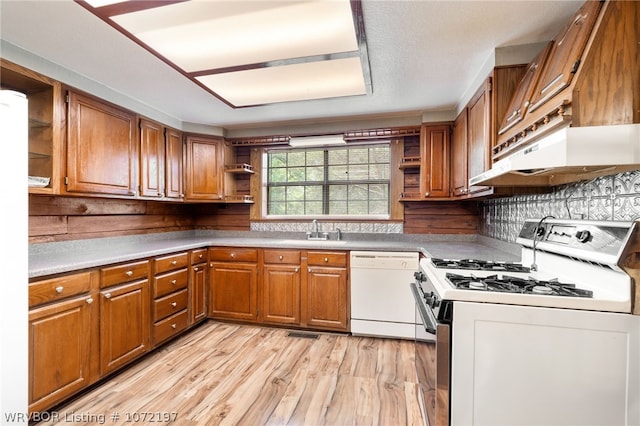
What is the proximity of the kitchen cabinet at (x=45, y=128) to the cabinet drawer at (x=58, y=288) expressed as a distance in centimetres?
65

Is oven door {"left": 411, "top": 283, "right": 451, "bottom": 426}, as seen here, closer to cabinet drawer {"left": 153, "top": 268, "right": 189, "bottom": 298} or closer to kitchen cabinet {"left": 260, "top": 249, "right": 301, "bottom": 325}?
kitchen cabinet {"left": 260, "top": 249, "right": 301, "bottom": 325}

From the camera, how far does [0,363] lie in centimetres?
135

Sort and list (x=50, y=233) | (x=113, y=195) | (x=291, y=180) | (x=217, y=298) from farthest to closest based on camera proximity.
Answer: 1. (x=291, y=180)
2. (x=217, y=298)
3. (x=113, y=195)
4. (x=50, y=233)

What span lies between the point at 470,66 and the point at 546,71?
0.66m

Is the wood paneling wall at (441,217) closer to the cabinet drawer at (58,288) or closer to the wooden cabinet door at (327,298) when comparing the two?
the wooden cabinet door at (327,298)

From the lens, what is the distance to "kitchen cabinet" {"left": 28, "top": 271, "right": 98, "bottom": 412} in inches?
64.0

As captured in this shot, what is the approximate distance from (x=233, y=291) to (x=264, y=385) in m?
1.28

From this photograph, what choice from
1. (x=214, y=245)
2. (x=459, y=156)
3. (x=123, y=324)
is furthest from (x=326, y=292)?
(x=459, y=156)

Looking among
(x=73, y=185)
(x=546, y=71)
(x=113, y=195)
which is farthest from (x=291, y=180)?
(x=546, y=71)

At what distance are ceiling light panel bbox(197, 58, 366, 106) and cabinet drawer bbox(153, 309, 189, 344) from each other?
208cm

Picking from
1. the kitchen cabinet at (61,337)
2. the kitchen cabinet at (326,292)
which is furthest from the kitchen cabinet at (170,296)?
the kitchen cabinet at (326,292)

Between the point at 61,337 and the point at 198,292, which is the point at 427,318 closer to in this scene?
the point at 61,337

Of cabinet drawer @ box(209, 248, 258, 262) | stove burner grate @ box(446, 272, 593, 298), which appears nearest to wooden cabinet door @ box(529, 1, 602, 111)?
stove burner grate @ box(446, 272, 593, 298)

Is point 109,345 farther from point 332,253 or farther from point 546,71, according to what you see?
point 546,71
